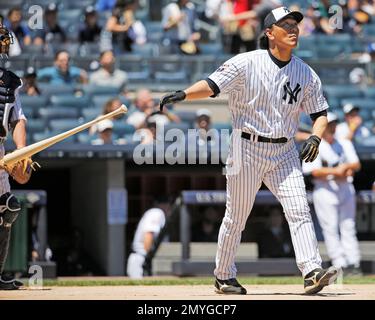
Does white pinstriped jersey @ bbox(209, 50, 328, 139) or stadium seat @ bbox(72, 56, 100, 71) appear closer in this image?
white pinstriped jersey @ bbox(209, 50, 328, 139)

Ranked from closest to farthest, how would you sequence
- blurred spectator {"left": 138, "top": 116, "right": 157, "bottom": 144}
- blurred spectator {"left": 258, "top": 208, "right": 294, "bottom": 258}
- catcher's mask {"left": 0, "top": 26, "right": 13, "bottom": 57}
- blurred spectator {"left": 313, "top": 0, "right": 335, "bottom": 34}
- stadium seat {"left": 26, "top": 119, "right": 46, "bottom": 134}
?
catcher's mask {"left": 0, "top": 26, "right": 13, "bottom": 57}, blurred spectator {"left": 258, "top": 208, "right": 294, "bottom": 258}, blurred spectator {"left": 138, "top": 116, "right": 157, "bottom": 144}, stadium seat {"left": 26, "top": 119, "right": 46, "bottom": 134}, blurred spectator {"left": 313, "top": 0, "right": 335, "bottom": 34}

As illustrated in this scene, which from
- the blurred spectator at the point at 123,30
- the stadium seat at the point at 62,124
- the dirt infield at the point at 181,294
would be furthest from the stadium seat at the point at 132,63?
the dirt infield at the point at 181,294

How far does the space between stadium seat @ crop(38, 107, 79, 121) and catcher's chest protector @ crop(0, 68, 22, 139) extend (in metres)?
5.41

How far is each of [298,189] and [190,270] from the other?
4.53 meters

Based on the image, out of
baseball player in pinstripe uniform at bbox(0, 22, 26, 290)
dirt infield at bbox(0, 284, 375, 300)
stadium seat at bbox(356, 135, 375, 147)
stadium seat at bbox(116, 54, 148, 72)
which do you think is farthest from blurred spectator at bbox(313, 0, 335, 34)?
baseball player in pinstripe uniform at bbox(0, 22, 26, 290)

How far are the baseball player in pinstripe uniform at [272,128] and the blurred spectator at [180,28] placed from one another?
7.84 metres

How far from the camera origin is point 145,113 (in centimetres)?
1256

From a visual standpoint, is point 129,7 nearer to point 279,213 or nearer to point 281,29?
point 279,213

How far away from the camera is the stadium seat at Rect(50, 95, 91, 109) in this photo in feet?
42.5

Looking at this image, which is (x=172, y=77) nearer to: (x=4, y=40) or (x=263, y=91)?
(x=4, y=40)

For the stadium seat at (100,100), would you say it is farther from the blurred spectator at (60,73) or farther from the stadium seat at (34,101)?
the stadium seat at (34,101)

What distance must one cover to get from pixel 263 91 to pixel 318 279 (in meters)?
1.25

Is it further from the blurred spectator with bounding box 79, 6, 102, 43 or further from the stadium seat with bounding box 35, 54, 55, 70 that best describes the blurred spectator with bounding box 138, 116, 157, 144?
the blurred spectator with bounding box 79, 6, 102, 43

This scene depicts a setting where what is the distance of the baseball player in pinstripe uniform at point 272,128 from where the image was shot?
6.91 metres
